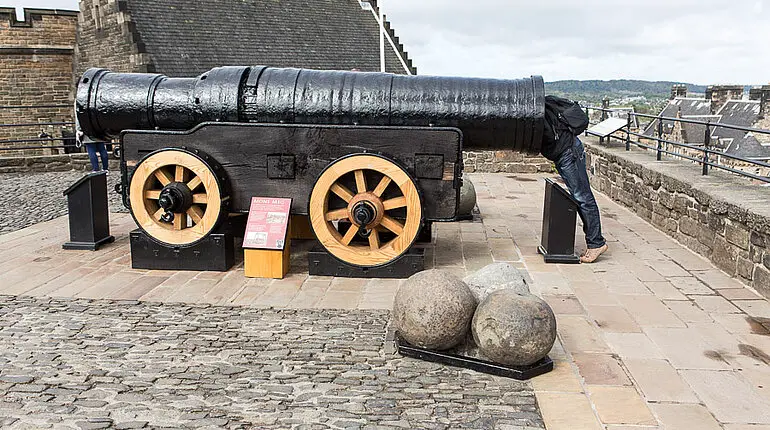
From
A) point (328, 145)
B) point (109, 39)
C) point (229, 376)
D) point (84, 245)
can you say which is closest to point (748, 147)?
point (109, 39)

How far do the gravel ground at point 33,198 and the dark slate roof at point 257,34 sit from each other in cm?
941

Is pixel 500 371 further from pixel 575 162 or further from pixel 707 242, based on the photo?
pixel 707 242

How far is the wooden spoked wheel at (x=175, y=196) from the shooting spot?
546 cm

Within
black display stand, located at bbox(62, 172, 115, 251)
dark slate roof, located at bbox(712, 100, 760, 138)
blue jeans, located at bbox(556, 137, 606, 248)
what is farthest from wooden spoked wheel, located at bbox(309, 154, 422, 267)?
dark slate roof, located at bbox(712, 100, 760, 138)

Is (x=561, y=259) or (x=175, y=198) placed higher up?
(x=175, y=198)

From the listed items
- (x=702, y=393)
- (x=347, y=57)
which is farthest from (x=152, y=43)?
(x=702, y=393)

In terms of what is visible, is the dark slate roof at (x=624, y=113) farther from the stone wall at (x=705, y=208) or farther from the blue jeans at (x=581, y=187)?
the blue jeans at (x=581, y=187)

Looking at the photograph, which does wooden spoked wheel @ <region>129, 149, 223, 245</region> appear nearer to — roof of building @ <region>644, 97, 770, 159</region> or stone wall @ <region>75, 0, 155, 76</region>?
stone wall @ <region>75, 0, 155, 76</region>

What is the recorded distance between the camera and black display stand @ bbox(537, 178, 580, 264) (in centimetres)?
584

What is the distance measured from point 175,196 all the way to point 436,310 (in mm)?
2759

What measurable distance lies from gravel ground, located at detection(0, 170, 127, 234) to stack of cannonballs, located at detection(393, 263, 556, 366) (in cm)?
550

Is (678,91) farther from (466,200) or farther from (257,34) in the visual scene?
(466,200)

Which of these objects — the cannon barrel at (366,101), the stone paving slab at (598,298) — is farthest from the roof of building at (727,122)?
the cannon barrel at (366,101)

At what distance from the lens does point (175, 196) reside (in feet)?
17.9
